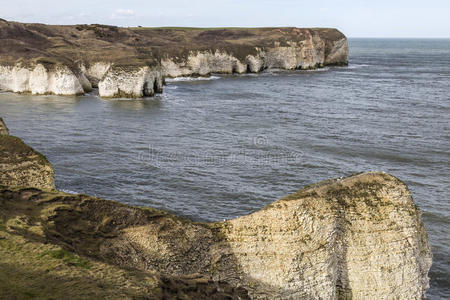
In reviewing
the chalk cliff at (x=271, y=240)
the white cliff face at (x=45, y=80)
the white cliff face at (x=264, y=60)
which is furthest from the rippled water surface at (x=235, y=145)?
the white cliff face at (x=264, y=60)

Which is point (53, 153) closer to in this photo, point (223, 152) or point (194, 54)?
point (223, 152)

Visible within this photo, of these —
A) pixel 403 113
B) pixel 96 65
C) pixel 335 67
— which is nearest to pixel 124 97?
pixel 96 65

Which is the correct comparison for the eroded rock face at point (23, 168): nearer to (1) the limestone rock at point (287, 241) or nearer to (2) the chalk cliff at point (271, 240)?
(2) the chalk cliff at point (271, 240)

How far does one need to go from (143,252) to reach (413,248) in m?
8.12

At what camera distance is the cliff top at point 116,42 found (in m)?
71.2

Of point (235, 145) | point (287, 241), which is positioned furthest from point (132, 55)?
point (287, 241)

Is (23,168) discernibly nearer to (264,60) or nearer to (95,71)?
(95,71)

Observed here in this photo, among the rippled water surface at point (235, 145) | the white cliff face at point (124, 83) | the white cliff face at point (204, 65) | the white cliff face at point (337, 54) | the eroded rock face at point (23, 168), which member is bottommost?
the rippled water surface at point (235, 145)

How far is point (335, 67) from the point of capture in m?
128

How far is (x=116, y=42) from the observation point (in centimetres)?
11231

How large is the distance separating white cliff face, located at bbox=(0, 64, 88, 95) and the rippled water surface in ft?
8.19

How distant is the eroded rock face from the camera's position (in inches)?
757

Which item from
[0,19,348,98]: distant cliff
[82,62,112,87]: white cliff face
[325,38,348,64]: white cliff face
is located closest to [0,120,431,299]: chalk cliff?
[0,19,348,98]: distant cliff

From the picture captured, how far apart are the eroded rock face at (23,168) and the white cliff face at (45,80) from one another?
4500cm
